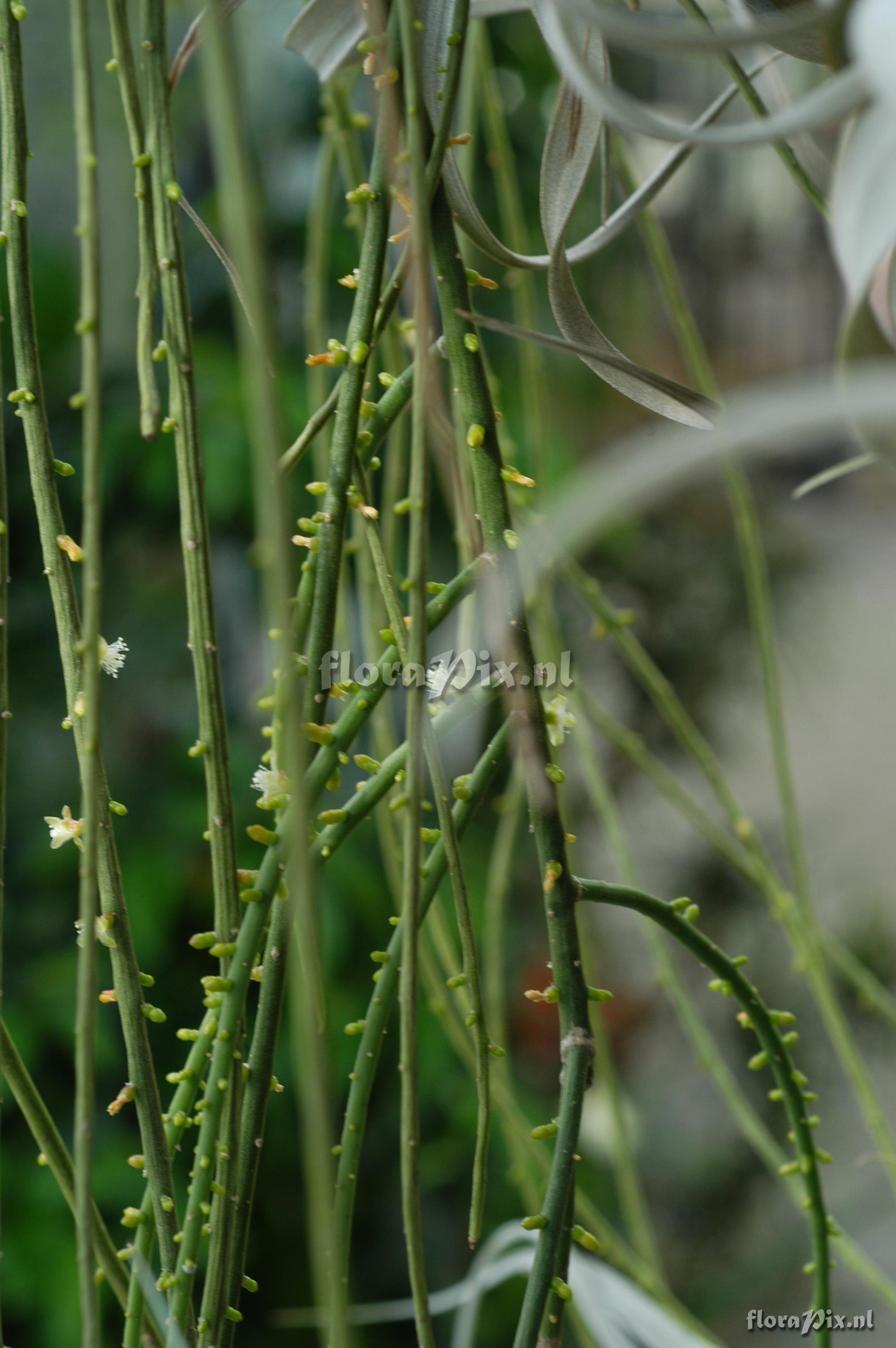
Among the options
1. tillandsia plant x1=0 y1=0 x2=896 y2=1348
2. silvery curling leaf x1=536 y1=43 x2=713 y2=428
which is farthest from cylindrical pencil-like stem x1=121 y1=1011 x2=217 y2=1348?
silvery curling leaf x1=536 y1=43 x2=713 y2=428

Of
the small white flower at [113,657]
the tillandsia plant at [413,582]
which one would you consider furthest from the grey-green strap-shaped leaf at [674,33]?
the small white flower at [113,657]

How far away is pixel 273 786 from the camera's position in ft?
0.50

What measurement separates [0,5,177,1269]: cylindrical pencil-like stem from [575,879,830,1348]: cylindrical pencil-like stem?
0.23 ft

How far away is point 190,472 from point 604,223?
3.1 inches

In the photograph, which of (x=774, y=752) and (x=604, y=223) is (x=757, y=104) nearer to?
(x=604, y=223)

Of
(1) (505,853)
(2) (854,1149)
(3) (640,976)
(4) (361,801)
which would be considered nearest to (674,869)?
(3) (640,976)

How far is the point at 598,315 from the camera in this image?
0.81m

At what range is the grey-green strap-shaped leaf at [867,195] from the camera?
0.13 meters

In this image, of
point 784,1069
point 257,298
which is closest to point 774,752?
point 784,1069

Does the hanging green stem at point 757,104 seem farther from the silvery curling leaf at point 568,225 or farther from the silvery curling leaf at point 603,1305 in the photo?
the silvery curling leaf at point 603,1305

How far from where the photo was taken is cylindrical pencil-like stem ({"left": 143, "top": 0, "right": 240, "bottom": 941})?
15 centimetres

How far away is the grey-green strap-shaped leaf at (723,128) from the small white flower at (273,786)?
0.09m

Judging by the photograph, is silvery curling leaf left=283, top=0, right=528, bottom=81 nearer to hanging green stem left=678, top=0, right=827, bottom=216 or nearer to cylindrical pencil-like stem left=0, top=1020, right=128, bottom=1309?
hanging green stem left=678, top=0, right=827, bottom=216

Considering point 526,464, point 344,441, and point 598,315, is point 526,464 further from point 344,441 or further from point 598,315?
point 344,441
